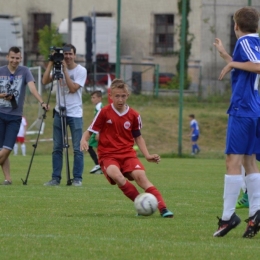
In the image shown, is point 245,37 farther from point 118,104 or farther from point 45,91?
point 45,91

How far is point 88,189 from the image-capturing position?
12.1 metres

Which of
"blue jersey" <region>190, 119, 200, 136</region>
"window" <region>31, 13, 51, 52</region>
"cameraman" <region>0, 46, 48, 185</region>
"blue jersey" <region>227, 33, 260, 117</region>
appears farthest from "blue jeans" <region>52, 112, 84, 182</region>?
"window" <region>31, 13, 51, 52</region>

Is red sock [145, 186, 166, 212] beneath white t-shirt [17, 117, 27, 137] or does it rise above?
above

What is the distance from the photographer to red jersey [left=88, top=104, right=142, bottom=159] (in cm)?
918

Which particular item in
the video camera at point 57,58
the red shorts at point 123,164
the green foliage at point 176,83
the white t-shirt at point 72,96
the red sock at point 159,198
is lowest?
the green foliage at point 176,83

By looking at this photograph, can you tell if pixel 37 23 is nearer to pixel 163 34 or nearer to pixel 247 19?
pixel 163 34

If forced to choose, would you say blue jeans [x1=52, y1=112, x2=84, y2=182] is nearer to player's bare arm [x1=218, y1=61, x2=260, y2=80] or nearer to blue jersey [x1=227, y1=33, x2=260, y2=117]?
blue jersey [x1=227, y1=33, x2=260, y2=117]

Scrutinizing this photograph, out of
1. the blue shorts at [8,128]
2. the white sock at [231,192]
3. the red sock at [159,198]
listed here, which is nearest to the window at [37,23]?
the blue shorts at [8,128]

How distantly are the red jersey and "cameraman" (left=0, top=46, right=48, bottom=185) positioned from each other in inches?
134

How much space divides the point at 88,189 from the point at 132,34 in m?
15.4

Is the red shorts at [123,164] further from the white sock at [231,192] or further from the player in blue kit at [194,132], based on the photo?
the player in blue kit at [194,132]

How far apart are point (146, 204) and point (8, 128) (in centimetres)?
460

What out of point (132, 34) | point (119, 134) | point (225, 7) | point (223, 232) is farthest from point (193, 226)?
point (132, 34)

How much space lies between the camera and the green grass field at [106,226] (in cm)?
633
